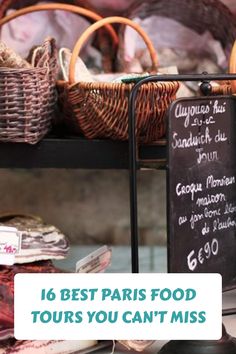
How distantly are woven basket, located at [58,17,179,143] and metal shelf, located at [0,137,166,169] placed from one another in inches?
1.4

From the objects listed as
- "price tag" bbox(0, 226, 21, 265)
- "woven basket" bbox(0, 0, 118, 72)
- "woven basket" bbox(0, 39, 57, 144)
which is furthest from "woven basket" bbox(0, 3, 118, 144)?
"woven basket" bbox(0, 0, 118, 72)

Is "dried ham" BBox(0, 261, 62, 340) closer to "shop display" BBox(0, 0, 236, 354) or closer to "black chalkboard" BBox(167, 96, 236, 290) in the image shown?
"shop display" BBox(0, 0, 236, 354)

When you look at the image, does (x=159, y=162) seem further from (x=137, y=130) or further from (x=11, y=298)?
(x=11, y=298)

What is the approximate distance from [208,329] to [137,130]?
62 cm

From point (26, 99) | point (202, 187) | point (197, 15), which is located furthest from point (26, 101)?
point (197, 15)

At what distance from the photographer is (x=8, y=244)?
192 centimetres

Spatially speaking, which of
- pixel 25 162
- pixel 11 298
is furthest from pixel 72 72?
pixel 11 298

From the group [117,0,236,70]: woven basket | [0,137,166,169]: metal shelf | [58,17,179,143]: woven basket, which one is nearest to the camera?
[58,17,179,143]: woven basket

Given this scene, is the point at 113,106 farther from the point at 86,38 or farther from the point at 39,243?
the point at 39,243

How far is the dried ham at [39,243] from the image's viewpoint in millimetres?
1949

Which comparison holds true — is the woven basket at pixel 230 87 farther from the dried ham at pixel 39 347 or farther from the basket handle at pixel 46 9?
the dried ham at pixel 39 347

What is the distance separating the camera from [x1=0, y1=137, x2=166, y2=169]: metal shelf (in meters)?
Answer: 2.01

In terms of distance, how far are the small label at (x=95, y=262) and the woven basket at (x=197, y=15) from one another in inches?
24.7

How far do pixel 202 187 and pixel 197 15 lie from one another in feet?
2.75
